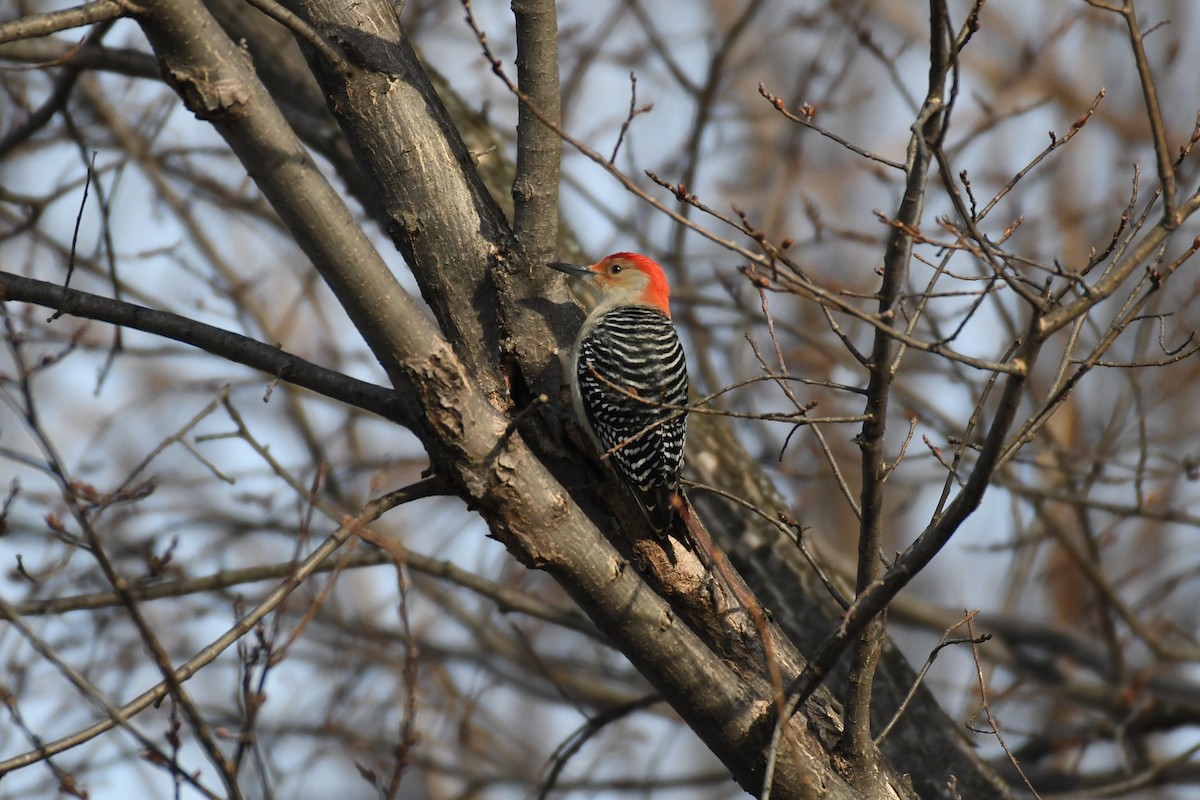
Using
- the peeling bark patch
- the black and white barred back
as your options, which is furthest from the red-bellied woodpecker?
the peeling bark patch

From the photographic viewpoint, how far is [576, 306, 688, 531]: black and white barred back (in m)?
4.43

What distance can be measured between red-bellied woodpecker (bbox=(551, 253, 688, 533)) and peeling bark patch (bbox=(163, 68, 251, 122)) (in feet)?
4.78

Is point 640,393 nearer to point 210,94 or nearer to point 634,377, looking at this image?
point 634,377

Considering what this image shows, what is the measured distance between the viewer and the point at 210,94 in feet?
A: 10.3

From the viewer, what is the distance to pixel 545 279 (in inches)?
171

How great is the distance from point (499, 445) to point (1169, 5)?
13511mm

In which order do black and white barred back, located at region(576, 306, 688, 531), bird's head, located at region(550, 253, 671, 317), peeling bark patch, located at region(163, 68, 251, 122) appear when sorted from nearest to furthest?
peeling bark patch, located at region(163, 68, 251, 122), black and white barred back, located at region(576, 306, 688, 531), bird's head, located at region(550, 253, 671, 317)

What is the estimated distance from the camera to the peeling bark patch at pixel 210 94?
3.14m

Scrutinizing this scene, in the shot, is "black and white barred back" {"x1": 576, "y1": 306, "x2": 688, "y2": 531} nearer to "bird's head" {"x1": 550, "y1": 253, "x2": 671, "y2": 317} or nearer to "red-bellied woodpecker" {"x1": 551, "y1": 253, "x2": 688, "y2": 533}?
"red-bellied woodpecker" {"x1": 551, "y1": 253, "x2": 688, "y2": 533}

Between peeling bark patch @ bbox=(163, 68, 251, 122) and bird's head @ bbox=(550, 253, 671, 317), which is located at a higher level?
bird's head @ bbox=(550, 253, 671, 317)

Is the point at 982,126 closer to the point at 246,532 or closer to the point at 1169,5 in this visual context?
the point at 246,532

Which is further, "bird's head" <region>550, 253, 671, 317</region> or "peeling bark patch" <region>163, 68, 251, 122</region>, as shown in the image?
"bird's head" <region>550, 253, 671, 317</region>

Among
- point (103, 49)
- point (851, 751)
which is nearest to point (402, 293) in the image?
point (851, 751)

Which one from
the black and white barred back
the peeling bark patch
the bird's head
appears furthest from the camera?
the bird's head
